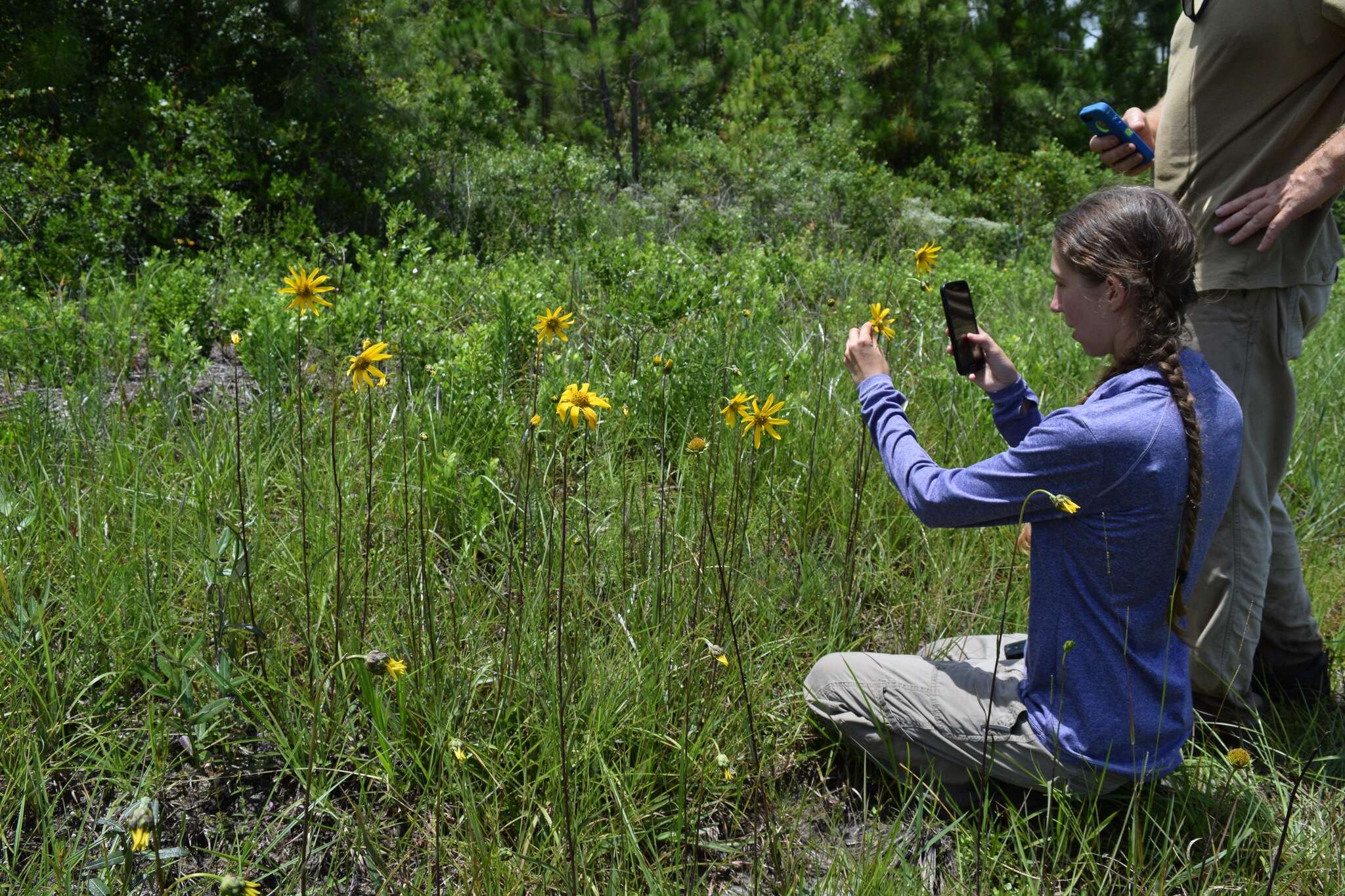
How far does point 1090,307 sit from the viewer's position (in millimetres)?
1884

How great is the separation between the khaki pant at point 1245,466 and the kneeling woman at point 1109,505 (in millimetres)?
367

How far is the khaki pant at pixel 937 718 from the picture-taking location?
1.92 meters

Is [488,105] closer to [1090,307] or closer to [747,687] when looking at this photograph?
[747,687]

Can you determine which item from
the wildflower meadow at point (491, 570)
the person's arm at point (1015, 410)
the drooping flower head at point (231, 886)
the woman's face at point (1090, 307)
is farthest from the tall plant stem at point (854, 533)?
the drooping flower head at point (231, 886)

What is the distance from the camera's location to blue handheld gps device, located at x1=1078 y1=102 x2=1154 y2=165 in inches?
95.0

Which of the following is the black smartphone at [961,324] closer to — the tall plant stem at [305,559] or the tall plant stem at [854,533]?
the tall plant stem at [854,533]

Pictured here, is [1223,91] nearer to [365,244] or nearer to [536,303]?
[536,303]

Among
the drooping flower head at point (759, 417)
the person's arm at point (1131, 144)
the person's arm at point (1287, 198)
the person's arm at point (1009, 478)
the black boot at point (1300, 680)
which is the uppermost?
the person's arm at point (1131, 144)

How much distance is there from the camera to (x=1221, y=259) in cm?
222

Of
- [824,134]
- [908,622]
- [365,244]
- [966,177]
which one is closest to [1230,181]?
[908,622]

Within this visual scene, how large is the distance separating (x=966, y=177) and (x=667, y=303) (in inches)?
309

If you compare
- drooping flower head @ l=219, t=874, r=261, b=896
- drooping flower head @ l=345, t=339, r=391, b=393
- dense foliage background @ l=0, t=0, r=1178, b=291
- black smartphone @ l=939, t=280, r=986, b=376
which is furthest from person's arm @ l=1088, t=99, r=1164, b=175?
dense foliage background @ l=0, t=0, r=1178, b=291

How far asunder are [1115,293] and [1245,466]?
0.67 metres

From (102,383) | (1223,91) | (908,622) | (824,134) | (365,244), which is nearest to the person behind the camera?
(1223,91)
